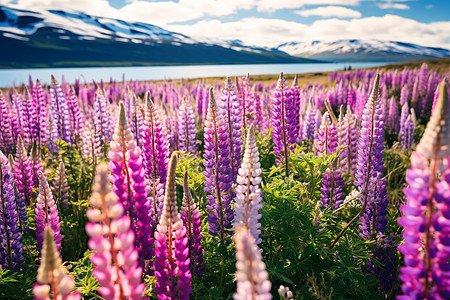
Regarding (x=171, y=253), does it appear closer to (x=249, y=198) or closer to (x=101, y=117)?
(x=249, y=198)

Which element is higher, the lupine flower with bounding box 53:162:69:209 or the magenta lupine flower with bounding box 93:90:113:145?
the magenta lupine flower with bounding box 93:90:113:145

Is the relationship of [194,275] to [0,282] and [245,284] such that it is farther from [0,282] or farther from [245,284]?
[245,284]

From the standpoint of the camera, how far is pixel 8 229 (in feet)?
9.84

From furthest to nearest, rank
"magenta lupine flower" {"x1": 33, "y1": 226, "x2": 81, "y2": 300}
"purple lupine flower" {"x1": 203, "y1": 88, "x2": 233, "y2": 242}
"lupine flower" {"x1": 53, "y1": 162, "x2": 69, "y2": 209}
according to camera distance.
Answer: "lupine flower" {"x1": 53, "y1": 162, "x2": 69, "y2": 209} → "purple lupine flower" {"x1": 203, "y1": 88, "x2": 233, "y2": 242} → "magenta lupine flower" {"x1": 33, "y1": 226, "x2": 81, "y2": 300}

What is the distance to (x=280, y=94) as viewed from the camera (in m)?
4.01

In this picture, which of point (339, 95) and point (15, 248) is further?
point (339, 95)

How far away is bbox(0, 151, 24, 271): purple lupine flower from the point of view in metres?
2.97

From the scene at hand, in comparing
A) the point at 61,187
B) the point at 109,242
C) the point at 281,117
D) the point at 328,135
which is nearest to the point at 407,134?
the point at 328,135

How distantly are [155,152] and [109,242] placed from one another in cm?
186

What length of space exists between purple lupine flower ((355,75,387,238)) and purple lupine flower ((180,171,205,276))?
1.64 metres

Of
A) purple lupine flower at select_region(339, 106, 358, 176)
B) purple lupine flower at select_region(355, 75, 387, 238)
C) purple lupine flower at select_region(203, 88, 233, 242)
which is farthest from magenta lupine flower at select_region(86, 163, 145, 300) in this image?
purple lupine flower at select_region(339, 106, 358, 176)

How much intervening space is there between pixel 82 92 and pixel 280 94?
38.4 feet

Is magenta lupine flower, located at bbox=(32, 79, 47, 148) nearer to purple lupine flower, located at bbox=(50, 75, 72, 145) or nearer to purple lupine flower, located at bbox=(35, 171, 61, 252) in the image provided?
purple lupine flower, located at bbox=(50, 75, 72, 145)

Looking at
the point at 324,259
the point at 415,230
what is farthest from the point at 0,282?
the point at 415,230
